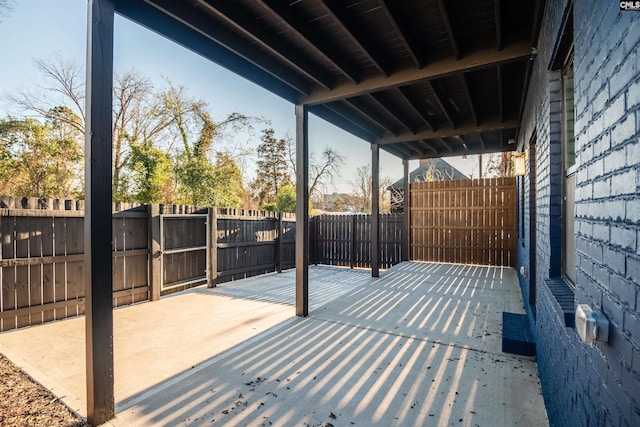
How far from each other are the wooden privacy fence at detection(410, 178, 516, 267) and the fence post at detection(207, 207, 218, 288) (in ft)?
18.3

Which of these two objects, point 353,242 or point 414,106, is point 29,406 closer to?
point 414,106

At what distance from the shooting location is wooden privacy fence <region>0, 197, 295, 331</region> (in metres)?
3.75

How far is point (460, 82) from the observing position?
4379 mm

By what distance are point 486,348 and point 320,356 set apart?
1.70 metres

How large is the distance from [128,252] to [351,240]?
5693 millimetres

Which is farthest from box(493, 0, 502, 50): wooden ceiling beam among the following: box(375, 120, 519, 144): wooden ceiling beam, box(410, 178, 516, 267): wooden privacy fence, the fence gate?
box(410, 178, 516, 267): wooden privacy fence

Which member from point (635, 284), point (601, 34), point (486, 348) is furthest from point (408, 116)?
point (635, 284)

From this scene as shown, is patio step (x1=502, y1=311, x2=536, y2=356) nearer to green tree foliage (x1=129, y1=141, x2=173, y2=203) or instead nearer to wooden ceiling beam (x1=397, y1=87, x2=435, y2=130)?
wooden ceiling beam (x1=397, y1=87, x2=435, y2=130)

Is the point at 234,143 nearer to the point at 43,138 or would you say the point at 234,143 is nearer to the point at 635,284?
the point at 43,138

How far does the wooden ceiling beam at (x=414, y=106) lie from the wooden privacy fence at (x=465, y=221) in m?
3.12

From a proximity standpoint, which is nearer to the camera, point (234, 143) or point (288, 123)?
point (234, 143)

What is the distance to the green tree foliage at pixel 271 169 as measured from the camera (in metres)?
19.7

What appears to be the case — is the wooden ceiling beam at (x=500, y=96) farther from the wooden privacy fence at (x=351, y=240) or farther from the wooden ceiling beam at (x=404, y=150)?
the wooden privacy fence at (x=351, y=240)

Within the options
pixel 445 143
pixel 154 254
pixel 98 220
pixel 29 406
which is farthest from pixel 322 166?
pixel 29 406
